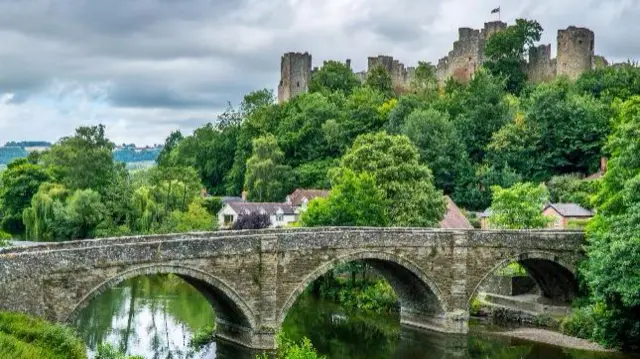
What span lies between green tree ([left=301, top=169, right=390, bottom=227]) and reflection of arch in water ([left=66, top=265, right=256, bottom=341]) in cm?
1232

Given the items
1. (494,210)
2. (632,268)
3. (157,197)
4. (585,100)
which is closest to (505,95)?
(585,100)

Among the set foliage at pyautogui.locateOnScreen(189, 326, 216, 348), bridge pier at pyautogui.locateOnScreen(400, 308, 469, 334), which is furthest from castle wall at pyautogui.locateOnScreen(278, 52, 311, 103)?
foliage at pyautogui.locateOnScreen(189, 326, 216, 348)

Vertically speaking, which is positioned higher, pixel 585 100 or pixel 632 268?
pixel 585 100

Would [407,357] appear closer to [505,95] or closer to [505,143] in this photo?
[505,143]

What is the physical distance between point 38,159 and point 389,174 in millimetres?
56830

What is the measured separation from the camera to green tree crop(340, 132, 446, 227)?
1673 inches

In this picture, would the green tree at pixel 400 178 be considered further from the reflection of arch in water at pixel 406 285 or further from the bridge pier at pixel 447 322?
the bridge pier at pixel 447 322

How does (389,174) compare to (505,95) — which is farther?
(505,95)

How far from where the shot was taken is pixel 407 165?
43750 mm

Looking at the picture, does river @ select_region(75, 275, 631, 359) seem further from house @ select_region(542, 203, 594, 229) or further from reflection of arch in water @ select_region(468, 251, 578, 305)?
house @ select_region(542, 203, 594, 229)

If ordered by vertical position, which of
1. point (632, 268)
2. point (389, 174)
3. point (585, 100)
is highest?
point (585, 100)

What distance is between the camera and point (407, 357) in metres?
29.1

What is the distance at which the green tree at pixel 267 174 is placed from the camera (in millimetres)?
66125

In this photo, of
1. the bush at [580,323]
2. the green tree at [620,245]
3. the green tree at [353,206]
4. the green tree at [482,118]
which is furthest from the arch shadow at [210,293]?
the green tree at [482,118]
